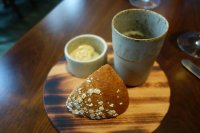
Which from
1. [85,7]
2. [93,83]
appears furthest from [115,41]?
[85,7]

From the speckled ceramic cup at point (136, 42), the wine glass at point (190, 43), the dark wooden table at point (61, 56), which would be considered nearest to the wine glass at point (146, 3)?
the dark wooden table at point (61, 56)

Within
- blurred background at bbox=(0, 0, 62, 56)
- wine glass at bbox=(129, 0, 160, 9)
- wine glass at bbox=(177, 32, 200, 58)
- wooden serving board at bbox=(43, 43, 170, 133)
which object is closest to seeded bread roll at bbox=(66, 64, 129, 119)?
wooden serving board at bbox=(43, 43, 170, 133)

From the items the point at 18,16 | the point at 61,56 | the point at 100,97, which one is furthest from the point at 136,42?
the point at 18,16

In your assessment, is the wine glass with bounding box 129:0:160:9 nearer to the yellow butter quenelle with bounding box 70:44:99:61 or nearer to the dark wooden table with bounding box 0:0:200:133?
the dark wooden table with bounding box 0:0:200:133

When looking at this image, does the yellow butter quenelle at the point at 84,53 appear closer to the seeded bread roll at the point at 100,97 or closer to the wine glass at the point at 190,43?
the seeded bread roll at the point at 100,97

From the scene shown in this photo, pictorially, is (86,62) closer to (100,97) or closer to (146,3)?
(100,97)

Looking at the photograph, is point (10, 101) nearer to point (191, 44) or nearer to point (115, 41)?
point (115, 41)
